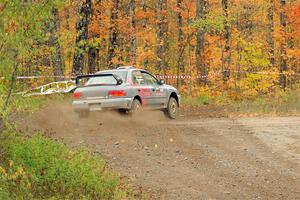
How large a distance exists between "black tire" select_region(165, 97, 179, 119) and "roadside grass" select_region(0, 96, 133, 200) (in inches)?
313

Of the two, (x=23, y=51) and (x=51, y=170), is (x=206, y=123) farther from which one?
(x=23, y=51)

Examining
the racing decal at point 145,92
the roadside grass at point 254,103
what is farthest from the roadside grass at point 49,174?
the roadside grass at point 254,103

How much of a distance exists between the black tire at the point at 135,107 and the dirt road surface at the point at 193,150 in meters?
0.22

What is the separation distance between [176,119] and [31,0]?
10.4 metres

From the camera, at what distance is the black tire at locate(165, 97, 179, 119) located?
17.2 metres

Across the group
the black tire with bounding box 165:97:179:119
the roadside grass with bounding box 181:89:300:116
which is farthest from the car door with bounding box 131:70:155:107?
the roadside grass with bounding box 181:89:300:116

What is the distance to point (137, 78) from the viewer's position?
Answer: 51.5 feet

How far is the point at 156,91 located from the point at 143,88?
2.93 feet

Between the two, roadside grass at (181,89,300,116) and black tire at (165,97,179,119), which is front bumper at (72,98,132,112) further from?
roadside grass at (181,89,300,116)

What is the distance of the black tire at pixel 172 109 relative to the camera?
56.4 ft

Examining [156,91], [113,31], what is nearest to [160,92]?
[156,91]

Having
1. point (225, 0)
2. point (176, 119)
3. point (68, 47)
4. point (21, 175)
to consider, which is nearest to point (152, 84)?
point (176, 119)

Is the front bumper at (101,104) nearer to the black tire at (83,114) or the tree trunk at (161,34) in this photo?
the black tire at (83,114)

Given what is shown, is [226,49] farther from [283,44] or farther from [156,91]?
[156,91]
